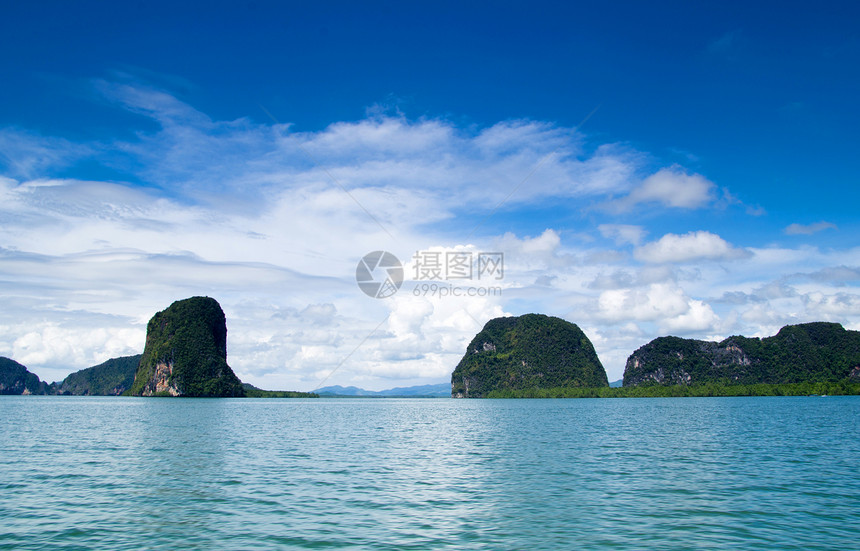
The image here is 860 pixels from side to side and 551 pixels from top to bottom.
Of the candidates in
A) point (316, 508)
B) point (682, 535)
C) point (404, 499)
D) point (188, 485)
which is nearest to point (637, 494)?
point (682, 535)

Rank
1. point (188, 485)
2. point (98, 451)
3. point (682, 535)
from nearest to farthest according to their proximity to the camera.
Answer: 1. point (682, 535)
2. point (188, 485)
3. point (98, 451)

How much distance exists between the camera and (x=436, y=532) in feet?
55.5

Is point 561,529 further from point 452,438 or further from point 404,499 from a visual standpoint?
point 452,438

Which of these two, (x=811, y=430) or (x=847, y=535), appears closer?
(x=847, y=535)

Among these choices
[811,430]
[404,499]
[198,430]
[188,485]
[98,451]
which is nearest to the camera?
[404,499]

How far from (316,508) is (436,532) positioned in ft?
18.1

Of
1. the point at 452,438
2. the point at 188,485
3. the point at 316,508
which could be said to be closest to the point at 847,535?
the point at 316,508

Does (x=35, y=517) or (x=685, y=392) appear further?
(x=685, y=392)

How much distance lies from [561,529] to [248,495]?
1271cm

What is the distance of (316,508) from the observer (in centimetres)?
2033

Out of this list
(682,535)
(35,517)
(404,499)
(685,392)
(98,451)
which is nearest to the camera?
(682,535)

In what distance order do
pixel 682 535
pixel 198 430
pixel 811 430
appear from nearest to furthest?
pixel 682 535, pixel 811 430, pixel 198 430

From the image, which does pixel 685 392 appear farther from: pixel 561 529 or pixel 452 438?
pixel 561 529

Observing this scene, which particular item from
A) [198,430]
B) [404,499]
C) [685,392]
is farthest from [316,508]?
[685,392]
